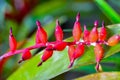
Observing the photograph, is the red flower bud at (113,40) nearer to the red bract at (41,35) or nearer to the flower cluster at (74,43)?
the flower cluster at (74,43)

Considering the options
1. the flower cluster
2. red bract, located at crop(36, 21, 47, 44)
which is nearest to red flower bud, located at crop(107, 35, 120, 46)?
the flower cluster

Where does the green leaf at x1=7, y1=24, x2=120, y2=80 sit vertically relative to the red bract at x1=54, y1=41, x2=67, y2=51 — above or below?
A: below

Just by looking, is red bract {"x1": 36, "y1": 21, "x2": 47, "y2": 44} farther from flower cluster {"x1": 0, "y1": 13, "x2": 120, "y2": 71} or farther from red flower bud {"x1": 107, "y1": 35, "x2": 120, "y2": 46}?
red flower bud {"x1": 107, "y1": 35, "x2": 120, "y2": 46}

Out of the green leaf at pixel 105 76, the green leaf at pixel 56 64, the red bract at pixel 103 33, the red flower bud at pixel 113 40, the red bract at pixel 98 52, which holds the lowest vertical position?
the green leaf at pixel 105 76

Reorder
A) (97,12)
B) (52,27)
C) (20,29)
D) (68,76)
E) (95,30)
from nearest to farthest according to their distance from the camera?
(95,30) → (52,27) → (20,29) → (97,12) → (68,76)

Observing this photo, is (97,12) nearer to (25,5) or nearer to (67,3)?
(67,3)

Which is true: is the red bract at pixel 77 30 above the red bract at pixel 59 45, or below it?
above

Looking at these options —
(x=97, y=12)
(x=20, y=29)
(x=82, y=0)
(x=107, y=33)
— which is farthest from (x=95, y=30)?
(x=82, y=0)

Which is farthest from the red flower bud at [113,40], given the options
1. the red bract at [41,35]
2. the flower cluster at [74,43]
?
the red bract at [41,35]
